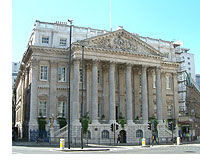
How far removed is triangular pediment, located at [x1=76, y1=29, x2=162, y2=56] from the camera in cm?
4388

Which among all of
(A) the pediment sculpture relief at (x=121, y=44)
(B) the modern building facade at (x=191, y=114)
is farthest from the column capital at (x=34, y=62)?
(B) the modern building facade at (x=191, y=114)

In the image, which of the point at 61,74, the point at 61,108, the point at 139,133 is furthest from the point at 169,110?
the point at 61,74

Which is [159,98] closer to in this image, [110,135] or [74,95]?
[110,135]

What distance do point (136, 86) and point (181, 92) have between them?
16763 millimetres

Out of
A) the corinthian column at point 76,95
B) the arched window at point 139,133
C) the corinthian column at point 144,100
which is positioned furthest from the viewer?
the corinthian column at point 144,100

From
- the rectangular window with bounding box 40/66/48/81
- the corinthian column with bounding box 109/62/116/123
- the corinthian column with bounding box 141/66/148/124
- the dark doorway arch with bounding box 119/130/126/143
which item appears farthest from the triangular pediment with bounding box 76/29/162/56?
the dark doorway arch with bounding box 119/130/126/143

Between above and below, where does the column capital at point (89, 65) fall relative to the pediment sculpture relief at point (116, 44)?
below

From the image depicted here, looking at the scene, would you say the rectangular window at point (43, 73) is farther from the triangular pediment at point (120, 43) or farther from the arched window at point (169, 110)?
the arched window at point (169, 110)

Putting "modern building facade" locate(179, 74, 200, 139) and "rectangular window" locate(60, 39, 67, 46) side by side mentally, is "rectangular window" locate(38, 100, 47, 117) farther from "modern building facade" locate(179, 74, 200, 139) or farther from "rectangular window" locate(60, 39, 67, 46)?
"modern building facade" locate(179, 74, 200, 139)

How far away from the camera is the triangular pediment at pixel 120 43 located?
144ft

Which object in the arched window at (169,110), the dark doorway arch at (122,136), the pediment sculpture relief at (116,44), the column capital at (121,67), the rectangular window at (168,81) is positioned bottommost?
the dark doorway arch at (122,136)

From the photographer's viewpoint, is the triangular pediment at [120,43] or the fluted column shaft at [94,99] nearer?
the fluted column shaft at [94,99]

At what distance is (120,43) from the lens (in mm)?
45812

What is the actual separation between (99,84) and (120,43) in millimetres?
7311
